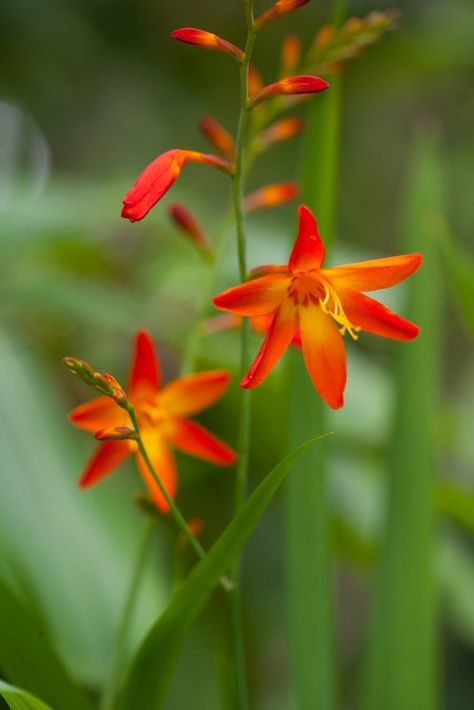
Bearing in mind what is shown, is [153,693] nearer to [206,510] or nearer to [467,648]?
[206,510]

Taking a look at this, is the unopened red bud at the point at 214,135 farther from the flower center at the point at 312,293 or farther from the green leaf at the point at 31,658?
the green leaf at the point at 31,658

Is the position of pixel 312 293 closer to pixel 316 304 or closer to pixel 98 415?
pixel 316 304

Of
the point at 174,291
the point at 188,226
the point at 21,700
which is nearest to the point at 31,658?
the point at 21,700

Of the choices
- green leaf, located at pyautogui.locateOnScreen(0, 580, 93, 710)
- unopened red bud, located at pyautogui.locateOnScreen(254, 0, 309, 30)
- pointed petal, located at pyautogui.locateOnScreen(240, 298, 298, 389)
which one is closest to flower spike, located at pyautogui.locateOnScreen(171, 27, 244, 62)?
unopened red bud, located at pyautogui.locateOnScreen(254, 0, 309, 30)

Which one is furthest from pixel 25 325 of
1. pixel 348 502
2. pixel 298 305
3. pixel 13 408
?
pixel 298 305

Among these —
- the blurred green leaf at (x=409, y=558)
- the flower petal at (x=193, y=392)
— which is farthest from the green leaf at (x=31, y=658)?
the blurred green leaf at (x=409, y=558)

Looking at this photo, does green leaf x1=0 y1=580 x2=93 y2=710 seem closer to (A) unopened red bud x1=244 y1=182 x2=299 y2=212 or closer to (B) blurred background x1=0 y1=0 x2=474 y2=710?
(B) blurred background x1=0 y1=0 x2=474 y2=710
